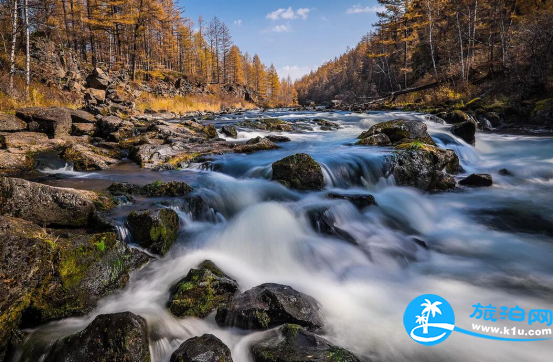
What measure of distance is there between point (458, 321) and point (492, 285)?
126 cm

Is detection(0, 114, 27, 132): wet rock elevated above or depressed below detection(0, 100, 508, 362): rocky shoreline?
above

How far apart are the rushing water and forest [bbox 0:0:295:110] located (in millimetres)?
13102

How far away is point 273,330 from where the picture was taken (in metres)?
2.89

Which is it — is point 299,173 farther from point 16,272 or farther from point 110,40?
point 110,40

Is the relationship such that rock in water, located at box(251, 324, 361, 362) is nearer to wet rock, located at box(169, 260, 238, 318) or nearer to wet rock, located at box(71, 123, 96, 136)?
wet rock, located at box(169, 260, 238, 318)

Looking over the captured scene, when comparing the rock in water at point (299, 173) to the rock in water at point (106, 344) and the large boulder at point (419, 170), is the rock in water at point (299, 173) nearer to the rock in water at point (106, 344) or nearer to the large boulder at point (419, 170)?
the large boulder at point (419, 170)

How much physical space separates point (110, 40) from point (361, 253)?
44.7 metres

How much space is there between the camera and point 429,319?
3.62 metres

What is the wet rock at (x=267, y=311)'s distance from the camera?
2949 millimetres

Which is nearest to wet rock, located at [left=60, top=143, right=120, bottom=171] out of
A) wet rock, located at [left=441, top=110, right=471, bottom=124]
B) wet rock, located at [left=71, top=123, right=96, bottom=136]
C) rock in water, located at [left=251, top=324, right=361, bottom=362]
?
wet rock, located at [left=71, top=123, right=96, bottom=136]

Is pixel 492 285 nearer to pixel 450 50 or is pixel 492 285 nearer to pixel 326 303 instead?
pixel 326 303

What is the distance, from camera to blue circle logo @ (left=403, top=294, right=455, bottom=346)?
305 cm

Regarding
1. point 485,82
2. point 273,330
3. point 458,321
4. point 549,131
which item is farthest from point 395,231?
point 485,82

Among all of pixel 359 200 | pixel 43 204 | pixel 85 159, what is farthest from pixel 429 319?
pixel 85 159
